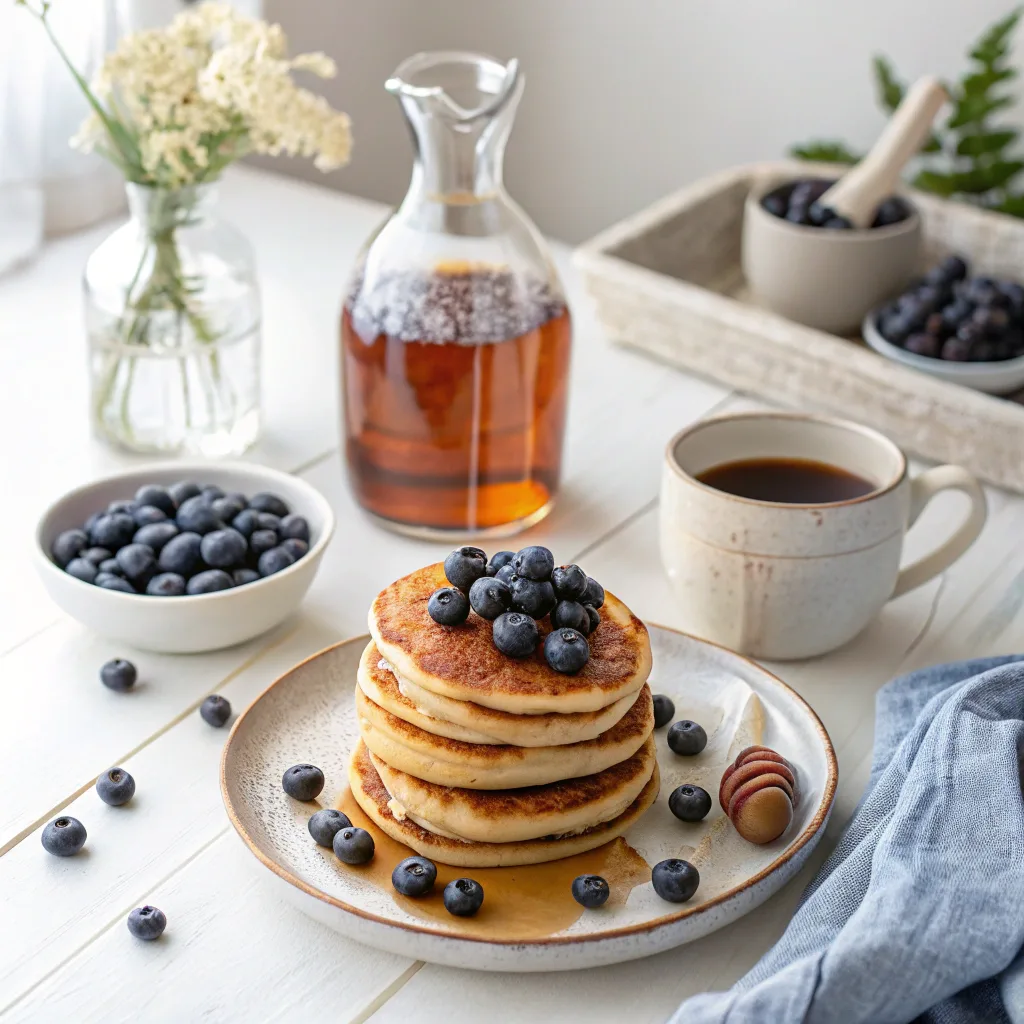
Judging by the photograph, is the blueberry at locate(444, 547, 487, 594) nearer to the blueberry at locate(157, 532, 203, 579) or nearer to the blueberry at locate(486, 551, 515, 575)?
the blueberry at locate(486, 551, 515, 575)

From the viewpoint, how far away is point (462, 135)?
1094 millimetres

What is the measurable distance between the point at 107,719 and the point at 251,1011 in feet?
0.98

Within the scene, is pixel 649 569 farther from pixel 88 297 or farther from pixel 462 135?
pixel 88 297

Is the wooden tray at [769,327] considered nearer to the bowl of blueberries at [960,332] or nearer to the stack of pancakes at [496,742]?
the bowl of blueberries at [960,332]

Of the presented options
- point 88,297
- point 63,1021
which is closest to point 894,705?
point 63,1021

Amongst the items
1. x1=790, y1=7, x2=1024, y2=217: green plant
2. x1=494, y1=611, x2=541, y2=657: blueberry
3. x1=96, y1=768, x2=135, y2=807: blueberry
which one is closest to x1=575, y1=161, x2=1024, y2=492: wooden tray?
x1=790, y1=7, x2=1024, y2=217: green plant

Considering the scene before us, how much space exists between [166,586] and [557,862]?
37cm

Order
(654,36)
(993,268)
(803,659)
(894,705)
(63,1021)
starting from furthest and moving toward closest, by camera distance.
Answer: (654,36), (993,268), (803,659), (894,705), (63,1021)

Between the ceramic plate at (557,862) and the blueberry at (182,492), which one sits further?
the blueberry at (182,492)

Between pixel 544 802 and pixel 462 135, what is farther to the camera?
pixel 462 135

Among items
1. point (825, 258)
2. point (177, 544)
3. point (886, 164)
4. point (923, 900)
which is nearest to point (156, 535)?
point (177, 544)

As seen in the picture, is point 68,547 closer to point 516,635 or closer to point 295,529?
point 295,529

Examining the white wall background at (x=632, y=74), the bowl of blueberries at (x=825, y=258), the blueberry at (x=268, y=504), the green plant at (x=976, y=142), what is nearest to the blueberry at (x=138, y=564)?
the blueberry at (x=268, y=504)

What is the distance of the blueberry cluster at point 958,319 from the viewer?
1.38 metres
